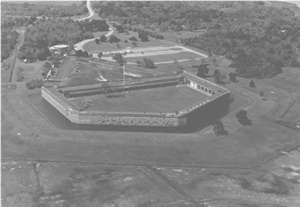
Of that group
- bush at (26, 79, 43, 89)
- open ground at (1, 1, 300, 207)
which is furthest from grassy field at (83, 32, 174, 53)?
open ground at (1, 1, 300, 207)

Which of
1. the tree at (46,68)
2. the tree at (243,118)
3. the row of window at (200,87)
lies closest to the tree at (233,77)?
the row of window at (200,87)

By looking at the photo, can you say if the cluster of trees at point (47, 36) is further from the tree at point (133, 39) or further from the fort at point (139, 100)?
the fort at point (139, 100)

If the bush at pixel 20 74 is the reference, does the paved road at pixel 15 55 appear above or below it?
below

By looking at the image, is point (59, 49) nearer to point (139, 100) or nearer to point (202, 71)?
point (202, 71)

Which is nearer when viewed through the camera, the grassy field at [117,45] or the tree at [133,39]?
the grassy field at [117,45]

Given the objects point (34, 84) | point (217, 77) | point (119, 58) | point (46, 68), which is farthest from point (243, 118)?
point (46, 68)

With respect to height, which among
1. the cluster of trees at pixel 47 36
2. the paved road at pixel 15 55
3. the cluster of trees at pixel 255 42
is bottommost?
the paved road at pixel 15 55

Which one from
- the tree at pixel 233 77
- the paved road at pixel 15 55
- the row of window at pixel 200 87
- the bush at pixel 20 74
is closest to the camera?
the row of window at pixel 200 87

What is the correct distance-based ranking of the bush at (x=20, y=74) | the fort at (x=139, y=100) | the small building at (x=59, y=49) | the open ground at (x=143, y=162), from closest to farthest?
1. the open ground at (x=143, y=162)
2. the fort at (x=139, y=100)
3. the bush at (x=20, y=74)
4. the small building at (x=59, y=49)
